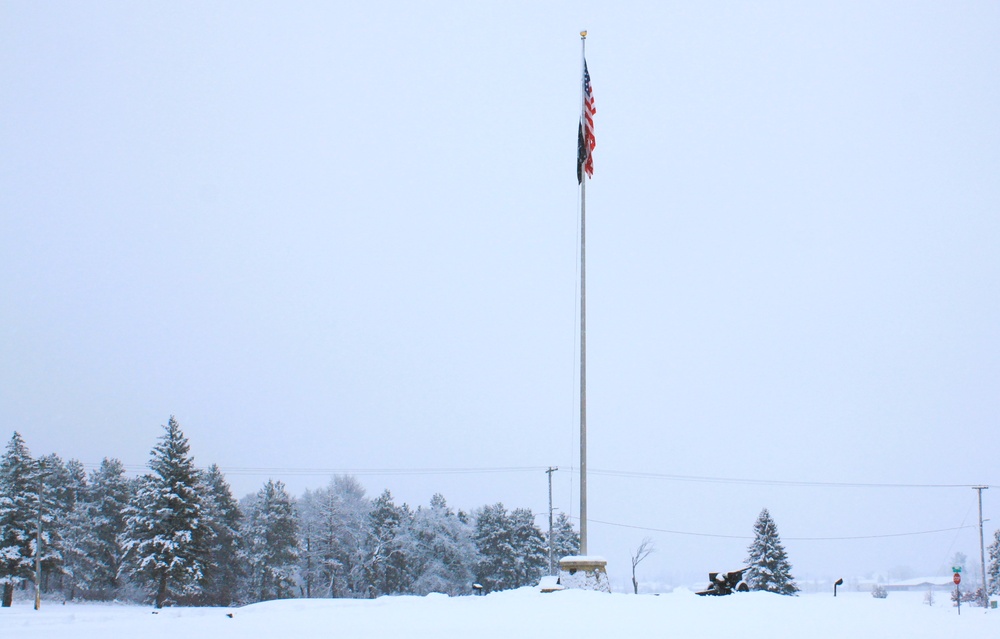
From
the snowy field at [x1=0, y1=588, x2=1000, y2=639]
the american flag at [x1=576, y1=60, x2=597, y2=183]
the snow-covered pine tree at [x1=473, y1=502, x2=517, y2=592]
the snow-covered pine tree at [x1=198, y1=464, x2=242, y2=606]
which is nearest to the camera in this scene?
the snowy field at [x1=0, y1=588, x2=1000, y2=639]

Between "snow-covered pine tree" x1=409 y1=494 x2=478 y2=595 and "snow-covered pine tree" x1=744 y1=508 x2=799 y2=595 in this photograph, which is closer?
"snow-covered pine tree" x1=744 y1=508 x2=799 y2=595

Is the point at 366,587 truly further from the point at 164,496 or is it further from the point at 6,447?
the point at 6,447

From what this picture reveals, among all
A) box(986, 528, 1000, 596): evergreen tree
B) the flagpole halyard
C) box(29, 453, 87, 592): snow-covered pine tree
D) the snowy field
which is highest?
the flagpole halyard

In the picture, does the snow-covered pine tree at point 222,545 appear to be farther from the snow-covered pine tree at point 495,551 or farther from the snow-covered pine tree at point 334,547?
the snow-covered pine tree at point 495,551

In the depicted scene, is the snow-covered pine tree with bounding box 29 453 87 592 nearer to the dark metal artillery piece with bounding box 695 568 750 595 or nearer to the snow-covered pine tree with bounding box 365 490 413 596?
the snow-covered pine tree with bounding box 365 490 413 596

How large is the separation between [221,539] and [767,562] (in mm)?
43434

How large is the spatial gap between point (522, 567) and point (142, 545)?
4084cm

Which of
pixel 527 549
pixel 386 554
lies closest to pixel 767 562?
pixel 527 549

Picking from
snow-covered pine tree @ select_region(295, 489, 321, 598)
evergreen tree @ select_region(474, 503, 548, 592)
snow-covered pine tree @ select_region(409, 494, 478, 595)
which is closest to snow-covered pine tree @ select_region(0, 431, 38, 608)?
snow-covered pine tree @ select_region(295, 489, 321, 598)

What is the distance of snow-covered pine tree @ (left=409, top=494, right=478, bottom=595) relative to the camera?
78.3 metres

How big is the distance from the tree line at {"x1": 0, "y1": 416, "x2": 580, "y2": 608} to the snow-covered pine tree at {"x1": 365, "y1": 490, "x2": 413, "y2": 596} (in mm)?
140

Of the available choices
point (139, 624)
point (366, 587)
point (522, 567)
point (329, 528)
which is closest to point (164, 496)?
point (329, 528)

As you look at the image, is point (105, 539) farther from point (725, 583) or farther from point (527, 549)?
point (725, 583)

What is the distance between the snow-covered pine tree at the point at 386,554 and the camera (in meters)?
76.6
